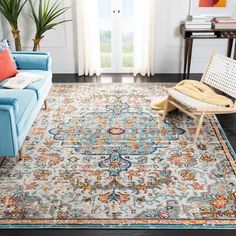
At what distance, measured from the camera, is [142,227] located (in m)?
2.38

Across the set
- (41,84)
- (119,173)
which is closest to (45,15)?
(41,84)

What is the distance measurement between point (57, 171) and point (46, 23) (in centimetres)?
251

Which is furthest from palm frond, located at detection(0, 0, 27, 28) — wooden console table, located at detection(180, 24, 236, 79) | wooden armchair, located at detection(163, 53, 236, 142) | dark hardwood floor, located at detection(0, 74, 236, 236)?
wooden armchair, located at detection(163, 53, 236, 142)

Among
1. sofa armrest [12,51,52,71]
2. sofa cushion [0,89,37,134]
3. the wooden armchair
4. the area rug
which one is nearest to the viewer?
the area rug

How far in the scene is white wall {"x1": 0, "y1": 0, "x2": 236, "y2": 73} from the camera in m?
4.98

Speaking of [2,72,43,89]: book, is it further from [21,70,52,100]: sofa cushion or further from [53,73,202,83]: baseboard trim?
[53,73,202,83]: baseboard trim

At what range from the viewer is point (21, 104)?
10.4ft

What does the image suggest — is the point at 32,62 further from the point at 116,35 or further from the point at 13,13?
the point at 116,35

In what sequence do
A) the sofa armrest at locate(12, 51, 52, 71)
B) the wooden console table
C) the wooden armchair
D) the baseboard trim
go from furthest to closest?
the baseboard trim → the wooden console table → the sofa armrest at locate(12, 51, 52, 71) → the wooden armchair

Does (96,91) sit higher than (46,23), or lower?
lower

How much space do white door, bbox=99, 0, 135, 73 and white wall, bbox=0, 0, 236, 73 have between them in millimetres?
404

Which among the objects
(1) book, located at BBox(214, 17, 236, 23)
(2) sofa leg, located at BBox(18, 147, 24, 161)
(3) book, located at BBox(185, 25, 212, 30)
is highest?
(1) book, located at BBox(214, 17, 236, 23)

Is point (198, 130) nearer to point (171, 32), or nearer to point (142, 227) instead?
point (142, 227)

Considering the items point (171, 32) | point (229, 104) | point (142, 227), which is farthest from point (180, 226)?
point (171, 32)
